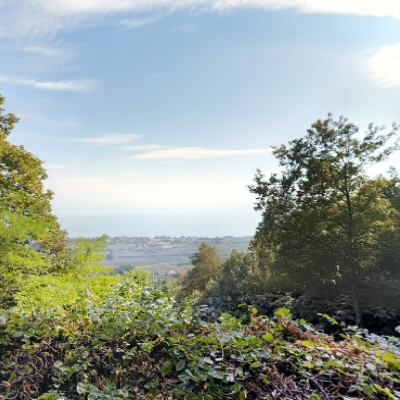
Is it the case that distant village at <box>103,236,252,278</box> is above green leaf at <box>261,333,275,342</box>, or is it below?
below

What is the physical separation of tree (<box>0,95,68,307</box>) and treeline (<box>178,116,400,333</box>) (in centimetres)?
402

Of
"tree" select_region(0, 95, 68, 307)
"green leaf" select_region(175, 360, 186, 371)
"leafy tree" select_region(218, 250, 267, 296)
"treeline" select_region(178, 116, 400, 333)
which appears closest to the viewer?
"green leaf" select_region(175, 360, 186, 371)

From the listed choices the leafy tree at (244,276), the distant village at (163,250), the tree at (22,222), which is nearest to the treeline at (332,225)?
the leafy tree at (244,276)

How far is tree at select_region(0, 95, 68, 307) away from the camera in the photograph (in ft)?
12.9

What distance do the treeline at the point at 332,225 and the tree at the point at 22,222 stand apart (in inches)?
158

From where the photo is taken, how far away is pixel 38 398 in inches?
69.2

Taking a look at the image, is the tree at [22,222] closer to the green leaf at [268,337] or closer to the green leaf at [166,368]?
the green leaf at [166,368]

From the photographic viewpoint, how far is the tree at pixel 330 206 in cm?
703

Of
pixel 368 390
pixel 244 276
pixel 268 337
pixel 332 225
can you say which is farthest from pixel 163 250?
pixel 368 390

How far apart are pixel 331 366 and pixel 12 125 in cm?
1130

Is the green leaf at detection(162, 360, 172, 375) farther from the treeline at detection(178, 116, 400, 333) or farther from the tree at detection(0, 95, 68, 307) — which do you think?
the treeline at detection(178, 116, 400, 333)

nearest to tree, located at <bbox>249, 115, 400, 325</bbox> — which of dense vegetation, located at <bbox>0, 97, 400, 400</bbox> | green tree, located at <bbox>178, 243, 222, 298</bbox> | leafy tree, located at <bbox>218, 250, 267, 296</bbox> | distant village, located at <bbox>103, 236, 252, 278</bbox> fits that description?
leafy tree, located at <bbox>218, 250, 267, 296</bbox>

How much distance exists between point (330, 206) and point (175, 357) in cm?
639

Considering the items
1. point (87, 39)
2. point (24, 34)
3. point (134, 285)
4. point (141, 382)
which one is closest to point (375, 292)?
point (134, 285)
